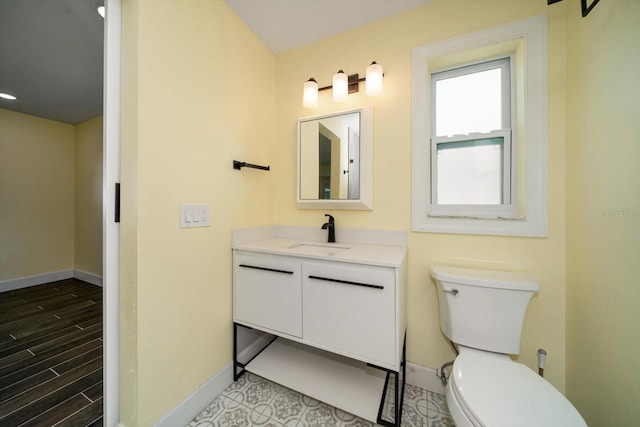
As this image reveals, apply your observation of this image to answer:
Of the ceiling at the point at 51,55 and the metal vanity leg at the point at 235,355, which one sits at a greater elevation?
the ceiling at the point at 51,55

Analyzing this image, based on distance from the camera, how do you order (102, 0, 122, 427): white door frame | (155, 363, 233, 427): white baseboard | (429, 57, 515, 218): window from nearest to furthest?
(102, 0, 122, 427): white door frame < (155, 363, 233, 427): white baseboard < (429, 57, 515, 218): window

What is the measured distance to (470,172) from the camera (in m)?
1.38

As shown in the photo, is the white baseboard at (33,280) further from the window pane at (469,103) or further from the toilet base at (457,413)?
the window pane at (469,103)

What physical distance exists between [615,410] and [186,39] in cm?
241

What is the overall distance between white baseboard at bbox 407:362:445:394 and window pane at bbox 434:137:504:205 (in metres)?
1.04

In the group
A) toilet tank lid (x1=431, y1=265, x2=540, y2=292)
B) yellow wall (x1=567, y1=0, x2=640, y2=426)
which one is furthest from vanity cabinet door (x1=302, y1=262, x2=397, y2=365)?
yellow wall (x1=567, y1=0, x2=640, y2=426)

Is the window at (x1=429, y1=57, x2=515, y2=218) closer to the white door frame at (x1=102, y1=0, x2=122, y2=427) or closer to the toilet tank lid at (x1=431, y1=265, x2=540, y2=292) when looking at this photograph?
the toilet tank lid at (x1=431, y1=265, x2=540, y2=292)

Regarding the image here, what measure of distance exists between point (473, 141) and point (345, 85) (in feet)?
2.94

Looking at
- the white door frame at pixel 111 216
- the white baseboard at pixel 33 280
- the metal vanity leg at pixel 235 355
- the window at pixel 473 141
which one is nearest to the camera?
the white door frame at pixel 111 216

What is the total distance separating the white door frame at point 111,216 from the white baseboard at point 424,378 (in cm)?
155

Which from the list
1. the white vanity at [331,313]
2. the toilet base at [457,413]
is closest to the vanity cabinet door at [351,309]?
the white vanity at [331,313]

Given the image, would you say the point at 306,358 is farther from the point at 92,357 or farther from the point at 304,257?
the point at 92,357

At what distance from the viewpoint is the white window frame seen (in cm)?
113

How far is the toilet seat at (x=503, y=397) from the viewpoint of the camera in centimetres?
69
